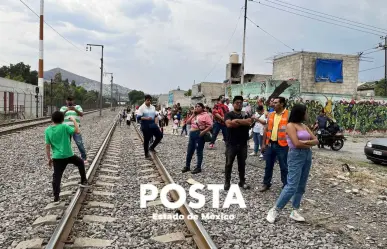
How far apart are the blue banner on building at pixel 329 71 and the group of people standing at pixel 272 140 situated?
15998 millimetres

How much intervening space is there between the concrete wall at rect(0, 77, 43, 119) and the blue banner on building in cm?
2507

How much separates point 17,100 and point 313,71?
2854cm

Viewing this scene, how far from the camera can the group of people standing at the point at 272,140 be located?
494 cm

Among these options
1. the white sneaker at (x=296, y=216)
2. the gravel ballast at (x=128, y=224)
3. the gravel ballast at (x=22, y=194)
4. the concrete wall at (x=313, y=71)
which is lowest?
the gravel ballast at (x=22, y=194)

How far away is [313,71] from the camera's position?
81.4 feet

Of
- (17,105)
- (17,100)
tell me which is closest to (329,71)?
(17,105)

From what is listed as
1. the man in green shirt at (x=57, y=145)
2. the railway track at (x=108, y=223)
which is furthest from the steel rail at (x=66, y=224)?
the man in green shirt at (x=57, y=145)

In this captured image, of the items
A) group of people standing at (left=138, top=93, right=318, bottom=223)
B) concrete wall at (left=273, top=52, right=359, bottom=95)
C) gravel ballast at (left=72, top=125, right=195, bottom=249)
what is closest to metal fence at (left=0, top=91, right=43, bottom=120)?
concrete wall at (left=273, top=52, right=359, bottom=95)

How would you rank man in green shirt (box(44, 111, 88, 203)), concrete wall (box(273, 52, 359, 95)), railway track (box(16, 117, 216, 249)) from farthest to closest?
concrete wall (box(273, 52, 359, 95))
man in green shirt (box(44, 111, 88, 203))
railway track (box(16, 117, 216, 249))

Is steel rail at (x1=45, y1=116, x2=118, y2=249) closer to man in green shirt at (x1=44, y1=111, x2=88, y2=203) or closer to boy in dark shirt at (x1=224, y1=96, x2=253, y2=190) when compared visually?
man in green shirt at (x1=44, y1=111, x2=88, y2=203)

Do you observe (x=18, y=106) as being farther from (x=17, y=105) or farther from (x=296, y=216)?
(x=296, y=216)

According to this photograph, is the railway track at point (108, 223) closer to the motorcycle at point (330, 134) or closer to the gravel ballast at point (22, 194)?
the gravel ballast at point (22, 194)

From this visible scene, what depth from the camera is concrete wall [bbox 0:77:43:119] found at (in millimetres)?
31812

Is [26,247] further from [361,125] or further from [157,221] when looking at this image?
[361,125]
